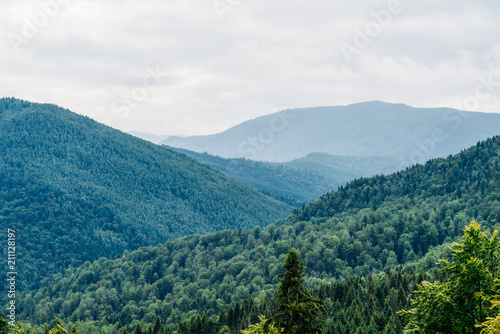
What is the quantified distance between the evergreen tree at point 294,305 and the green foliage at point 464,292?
25.6ft

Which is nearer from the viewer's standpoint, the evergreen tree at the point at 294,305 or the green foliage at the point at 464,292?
the green foliage at the point at 464,292

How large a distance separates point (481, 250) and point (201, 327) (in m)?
103

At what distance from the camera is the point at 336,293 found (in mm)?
137625

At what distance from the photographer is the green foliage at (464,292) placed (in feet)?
135

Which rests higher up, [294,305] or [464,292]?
[464,292]

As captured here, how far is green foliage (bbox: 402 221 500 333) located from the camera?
41000 mm

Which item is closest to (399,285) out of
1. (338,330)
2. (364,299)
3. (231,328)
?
(364,299)

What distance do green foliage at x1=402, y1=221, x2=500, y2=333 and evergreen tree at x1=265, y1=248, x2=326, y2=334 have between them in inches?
307

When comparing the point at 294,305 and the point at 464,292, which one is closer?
the point at 294,305

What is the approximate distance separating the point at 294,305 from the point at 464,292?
12.2 meters

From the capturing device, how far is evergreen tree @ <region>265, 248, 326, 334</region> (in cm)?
4147

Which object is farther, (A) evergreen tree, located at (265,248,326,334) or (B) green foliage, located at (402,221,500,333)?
(A) evergreen tree, located at (265,248,326,334)

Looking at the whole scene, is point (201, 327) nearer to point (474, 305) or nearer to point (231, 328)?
point (231, 328)

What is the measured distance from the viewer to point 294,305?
41094 millimetres
